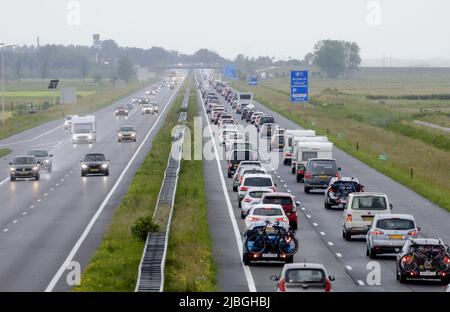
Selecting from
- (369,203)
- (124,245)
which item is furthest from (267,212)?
(124,245)

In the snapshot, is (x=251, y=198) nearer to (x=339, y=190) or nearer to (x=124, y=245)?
(x=339, y=190)

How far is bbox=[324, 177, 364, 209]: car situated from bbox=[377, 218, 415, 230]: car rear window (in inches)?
539

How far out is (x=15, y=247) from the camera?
130 ft

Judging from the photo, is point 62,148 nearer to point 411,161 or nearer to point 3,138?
point 3,138

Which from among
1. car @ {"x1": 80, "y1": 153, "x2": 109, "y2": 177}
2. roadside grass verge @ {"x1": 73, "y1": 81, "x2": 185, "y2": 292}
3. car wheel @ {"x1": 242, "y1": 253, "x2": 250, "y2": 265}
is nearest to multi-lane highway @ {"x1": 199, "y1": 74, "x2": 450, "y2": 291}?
car wheel @ {"x1": 242, "y1": 253, "x2": 250, "y2": 265}

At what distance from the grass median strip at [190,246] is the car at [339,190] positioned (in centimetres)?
529

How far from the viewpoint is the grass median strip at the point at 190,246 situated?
3003 cm

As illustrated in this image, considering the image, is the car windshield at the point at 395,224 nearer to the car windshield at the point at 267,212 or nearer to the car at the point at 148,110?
the car windshield at the point at 267,212

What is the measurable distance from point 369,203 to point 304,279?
15.8 meters

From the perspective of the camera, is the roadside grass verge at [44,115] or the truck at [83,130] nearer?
the truck at [83,130]

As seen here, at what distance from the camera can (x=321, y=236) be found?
1674 inches

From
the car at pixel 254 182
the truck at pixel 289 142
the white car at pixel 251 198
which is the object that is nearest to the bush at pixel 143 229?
the white car at pixel 251 198

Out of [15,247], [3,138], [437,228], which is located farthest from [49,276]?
[3,138]

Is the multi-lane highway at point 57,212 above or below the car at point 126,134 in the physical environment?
above
